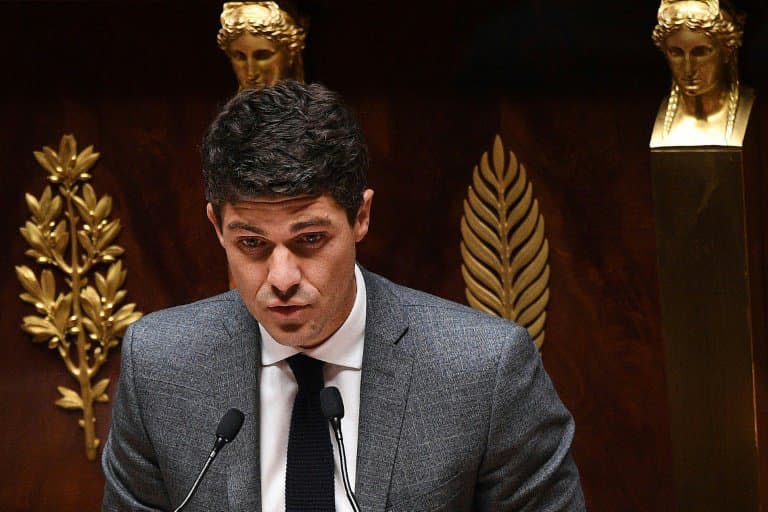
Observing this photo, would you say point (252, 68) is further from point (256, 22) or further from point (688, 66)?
point (688, 66)

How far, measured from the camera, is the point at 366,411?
1858 millimetres

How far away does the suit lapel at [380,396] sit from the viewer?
182 centimetres

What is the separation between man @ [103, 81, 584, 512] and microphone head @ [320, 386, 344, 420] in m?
0.16

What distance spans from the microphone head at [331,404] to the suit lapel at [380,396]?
23 centimetres

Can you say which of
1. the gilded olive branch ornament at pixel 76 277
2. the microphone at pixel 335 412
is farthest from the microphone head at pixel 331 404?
the gilded olive branch ornament at pixel 76 277

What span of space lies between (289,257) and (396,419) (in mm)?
280

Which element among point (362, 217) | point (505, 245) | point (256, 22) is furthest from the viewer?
point (505, 245)

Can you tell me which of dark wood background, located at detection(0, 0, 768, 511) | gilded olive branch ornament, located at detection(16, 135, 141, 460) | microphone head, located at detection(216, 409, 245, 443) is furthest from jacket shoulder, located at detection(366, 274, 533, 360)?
gilded olive branch ornament, located at detection(16, 135, 141, 460)

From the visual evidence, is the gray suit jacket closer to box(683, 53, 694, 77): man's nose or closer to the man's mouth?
the man's mouth

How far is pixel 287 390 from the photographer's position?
6.26 feet

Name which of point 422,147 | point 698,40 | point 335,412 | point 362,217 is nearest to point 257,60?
point 422,147

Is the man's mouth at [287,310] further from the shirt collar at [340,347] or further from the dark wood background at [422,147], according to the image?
the dark wood background at [422,147]

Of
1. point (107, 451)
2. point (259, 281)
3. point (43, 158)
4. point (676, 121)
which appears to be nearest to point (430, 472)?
point (259, 281)

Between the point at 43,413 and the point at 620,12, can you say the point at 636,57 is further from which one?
the point at 43,413
